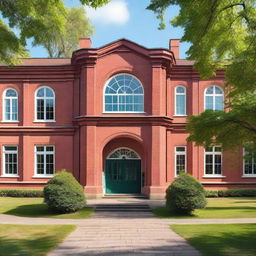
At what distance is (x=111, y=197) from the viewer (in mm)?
25828

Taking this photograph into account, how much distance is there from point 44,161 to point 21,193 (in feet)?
8.81

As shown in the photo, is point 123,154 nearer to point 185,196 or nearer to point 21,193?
point 21,193

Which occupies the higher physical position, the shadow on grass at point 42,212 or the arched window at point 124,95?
the arched window at point 124,95

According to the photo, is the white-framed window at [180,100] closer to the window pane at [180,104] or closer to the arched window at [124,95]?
the window pane at [180,104]

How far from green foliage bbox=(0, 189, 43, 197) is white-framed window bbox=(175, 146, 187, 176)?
9.50 meters

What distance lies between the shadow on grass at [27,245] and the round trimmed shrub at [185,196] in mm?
7326

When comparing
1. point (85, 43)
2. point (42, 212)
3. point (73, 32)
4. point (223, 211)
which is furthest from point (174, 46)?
point (73, 32)

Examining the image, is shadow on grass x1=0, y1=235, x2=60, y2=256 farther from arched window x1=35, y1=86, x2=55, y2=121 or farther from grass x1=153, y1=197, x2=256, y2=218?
arched window x1=35, y1=86, x2=55, y2=121

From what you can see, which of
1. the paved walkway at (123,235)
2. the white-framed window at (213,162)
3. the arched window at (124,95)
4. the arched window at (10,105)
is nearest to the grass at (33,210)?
the paved walkway at (123,235)

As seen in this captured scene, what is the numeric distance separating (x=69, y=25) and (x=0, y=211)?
30.9 meters

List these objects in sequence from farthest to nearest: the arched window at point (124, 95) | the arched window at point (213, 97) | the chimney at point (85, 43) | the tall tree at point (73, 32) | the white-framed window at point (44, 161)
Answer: the tall tree at point (73, 32) → the chimney at point (85, 43) → the arched window at point (213, 97) → the white-framed window at point (44, 161) → the arched window at point (124, 95)

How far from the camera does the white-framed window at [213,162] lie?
92.2ft

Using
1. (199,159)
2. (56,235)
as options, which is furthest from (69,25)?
(56,235)

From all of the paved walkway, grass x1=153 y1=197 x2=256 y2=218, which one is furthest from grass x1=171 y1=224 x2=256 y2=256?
grass x1=153 y1=197 x2=256 y2=218
